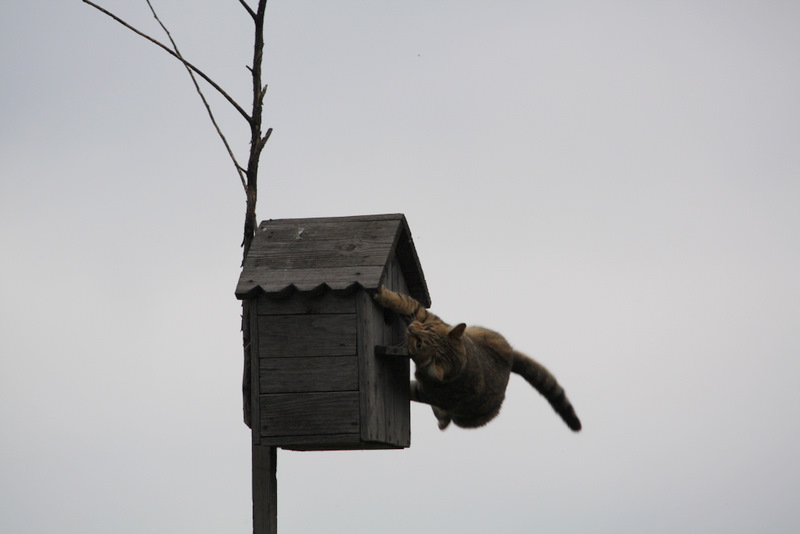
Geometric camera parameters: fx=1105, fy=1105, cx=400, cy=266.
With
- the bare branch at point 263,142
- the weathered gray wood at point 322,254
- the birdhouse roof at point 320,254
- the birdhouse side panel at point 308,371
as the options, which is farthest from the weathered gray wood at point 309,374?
the bare branch at point 263,142

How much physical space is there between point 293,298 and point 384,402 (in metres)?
0.71

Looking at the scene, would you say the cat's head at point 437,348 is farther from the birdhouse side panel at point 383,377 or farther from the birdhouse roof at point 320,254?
the birdhouse roof at point 320,254

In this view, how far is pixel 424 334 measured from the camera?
5.62 meters

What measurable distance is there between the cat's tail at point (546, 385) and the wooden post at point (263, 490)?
218cm

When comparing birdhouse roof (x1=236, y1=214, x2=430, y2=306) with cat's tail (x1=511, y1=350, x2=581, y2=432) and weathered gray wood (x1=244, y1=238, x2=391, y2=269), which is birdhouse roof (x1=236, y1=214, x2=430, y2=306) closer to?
weathered gray wood (x1=244, y1=238, x2=391, y2=269)

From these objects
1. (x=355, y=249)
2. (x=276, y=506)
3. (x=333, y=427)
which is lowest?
(x=276, y=506)

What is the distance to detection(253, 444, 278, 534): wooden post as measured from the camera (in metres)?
5.39

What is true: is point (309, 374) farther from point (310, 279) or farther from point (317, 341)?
point (310, 279)

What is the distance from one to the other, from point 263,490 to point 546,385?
7.89 ft

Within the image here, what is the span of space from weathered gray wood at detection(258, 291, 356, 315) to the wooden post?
0.69m

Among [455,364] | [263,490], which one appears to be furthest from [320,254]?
[263,490]

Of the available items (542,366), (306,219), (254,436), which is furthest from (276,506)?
(542,366)

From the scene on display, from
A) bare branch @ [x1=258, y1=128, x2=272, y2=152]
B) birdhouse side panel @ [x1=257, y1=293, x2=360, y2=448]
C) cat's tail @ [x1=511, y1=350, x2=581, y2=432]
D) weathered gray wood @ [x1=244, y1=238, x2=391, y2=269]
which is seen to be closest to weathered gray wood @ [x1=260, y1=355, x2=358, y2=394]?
birdhouse side panel @ [x1=257, y1=293, x2=360, y2=448]

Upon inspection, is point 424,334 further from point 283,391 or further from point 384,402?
point 283,391
